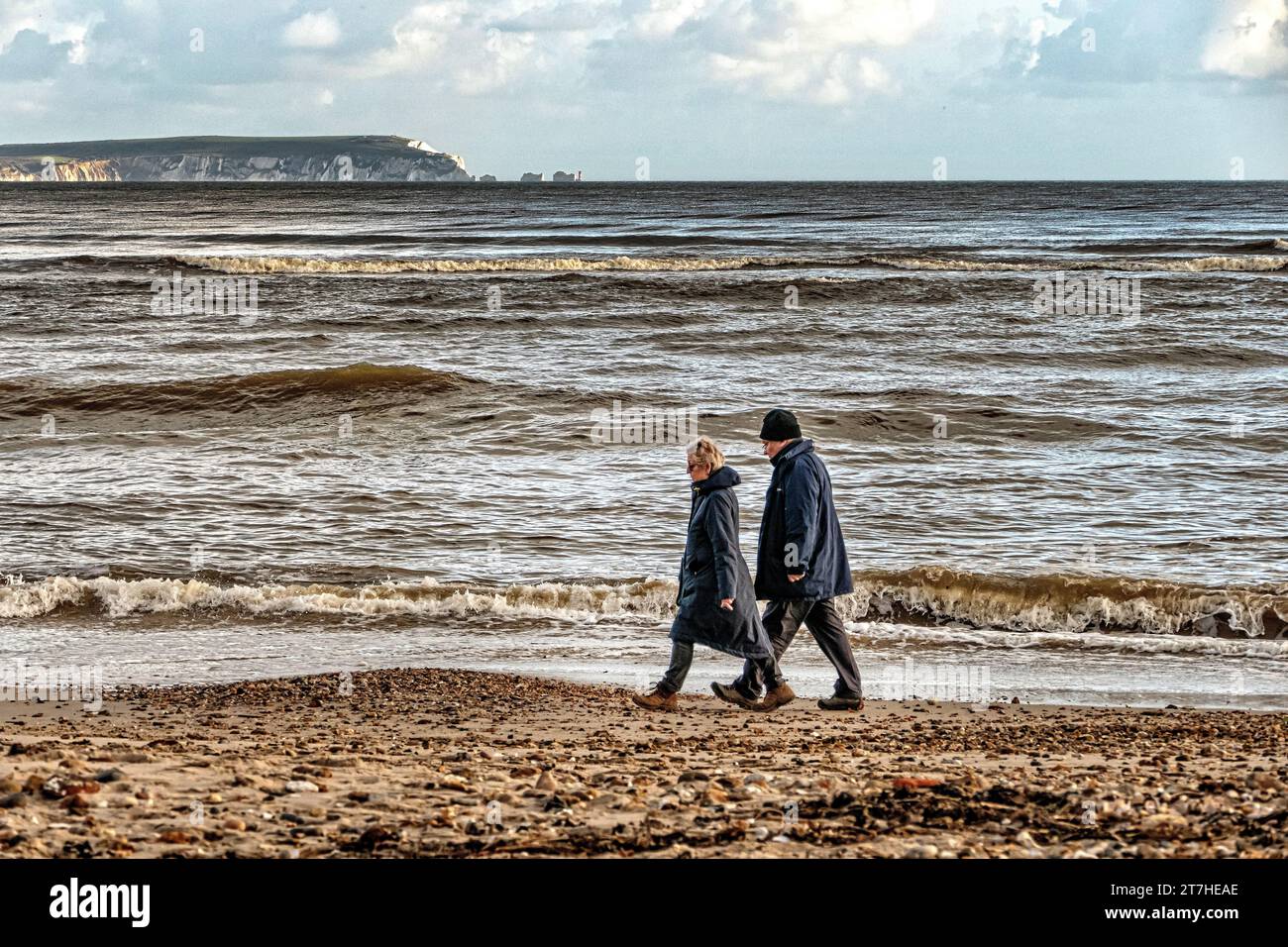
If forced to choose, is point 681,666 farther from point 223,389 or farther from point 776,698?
point 223,389

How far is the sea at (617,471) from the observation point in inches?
342

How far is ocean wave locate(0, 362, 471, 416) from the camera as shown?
1853 centimetres

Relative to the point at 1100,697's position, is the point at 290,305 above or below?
above

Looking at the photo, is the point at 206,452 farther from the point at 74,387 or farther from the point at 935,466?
the point at 935,466

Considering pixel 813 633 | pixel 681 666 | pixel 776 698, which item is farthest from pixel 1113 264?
pixel 681 666

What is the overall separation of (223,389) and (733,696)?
14.4 m

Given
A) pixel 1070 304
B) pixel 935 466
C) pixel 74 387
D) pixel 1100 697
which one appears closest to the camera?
pixel 1100 697

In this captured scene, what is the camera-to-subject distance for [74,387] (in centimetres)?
1953

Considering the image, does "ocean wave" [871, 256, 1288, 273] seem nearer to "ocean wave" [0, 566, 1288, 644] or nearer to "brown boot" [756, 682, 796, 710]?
"ocean wave" [0, 566, 1288, 644]

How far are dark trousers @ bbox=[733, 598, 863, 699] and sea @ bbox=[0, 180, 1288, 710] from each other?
24.7 inches

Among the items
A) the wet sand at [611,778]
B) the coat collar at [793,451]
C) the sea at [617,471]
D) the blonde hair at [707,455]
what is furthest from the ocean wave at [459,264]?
the wet sand at [611,778]

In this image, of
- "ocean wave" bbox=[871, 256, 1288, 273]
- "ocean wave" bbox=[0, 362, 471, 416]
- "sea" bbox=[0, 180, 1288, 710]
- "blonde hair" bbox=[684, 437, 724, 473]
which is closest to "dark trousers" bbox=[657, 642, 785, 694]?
"sea" bbox=[0, 180, 1288, 710]
